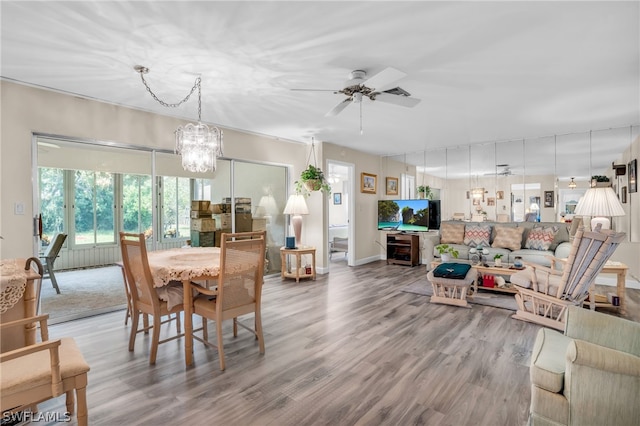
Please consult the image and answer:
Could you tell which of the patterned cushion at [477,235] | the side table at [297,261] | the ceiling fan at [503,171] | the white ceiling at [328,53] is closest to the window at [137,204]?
the white ceiling at [328,53]

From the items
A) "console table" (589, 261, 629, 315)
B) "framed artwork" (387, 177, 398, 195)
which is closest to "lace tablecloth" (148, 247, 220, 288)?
"console table" (589, 261, 629, 315)

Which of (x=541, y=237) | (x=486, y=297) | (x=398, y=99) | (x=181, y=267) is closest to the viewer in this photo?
(x=181, y=267)

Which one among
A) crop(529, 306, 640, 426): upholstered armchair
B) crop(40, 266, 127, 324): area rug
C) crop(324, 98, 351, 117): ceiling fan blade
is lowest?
crop(40, 266, 127, 324): area rug

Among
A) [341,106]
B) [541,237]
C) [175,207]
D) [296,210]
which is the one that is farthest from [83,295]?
[541,237]

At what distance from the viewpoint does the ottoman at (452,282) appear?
12.8 feet

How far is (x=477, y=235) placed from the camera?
569 centimetres

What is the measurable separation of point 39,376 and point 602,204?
206 inches

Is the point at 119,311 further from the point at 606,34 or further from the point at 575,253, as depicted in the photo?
the point at 606,34

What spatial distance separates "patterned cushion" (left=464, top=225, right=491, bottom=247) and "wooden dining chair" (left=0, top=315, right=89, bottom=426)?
551 centimetres

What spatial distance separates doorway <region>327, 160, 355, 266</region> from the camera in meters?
6.69

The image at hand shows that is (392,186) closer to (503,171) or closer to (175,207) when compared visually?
(503,171)

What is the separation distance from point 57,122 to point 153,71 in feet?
4.57

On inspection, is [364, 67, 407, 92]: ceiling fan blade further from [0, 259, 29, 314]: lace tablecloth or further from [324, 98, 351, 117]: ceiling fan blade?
[0, 259, 29, 314]: lace tablecloth

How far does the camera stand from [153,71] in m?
2.86
